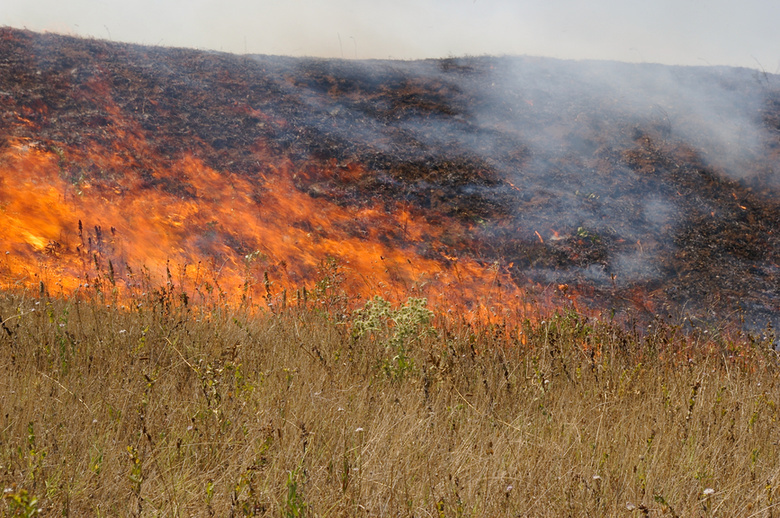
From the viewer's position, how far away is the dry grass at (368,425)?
7.18 ft

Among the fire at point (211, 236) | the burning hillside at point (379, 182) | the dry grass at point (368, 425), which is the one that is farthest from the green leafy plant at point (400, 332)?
the fire at point (211, 236)

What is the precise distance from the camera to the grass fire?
2.40 metres

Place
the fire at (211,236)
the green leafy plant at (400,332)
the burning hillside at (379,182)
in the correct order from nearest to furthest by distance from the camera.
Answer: the green leafy plant at (400,332), the fire at (211,236), the burning hillside at (379,182)

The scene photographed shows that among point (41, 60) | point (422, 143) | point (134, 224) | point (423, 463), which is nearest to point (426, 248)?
point (422, 143)

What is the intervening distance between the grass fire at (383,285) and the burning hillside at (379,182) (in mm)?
50

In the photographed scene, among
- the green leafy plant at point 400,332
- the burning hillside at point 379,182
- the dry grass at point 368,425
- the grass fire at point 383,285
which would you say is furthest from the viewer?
the burning hillside at point 379,182

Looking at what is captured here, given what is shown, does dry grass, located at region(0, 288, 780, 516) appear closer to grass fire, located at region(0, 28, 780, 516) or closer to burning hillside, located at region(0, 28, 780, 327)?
grass fire, located at region(0, 28, 780, 516)

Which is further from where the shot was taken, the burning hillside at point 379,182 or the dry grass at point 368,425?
the burning hillside at point 379,182

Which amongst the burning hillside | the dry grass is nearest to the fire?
the burning hillside

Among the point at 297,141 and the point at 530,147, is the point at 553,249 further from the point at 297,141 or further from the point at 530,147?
the point at 297,141

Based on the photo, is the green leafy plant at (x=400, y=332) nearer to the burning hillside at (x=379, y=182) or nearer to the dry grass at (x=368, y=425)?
the dry grass at (x=368, y=425)

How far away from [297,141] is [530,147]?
4.39m

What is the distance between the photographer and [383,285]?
6.64 meters

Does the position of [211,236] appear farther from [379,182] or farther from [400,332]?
[400,332]
